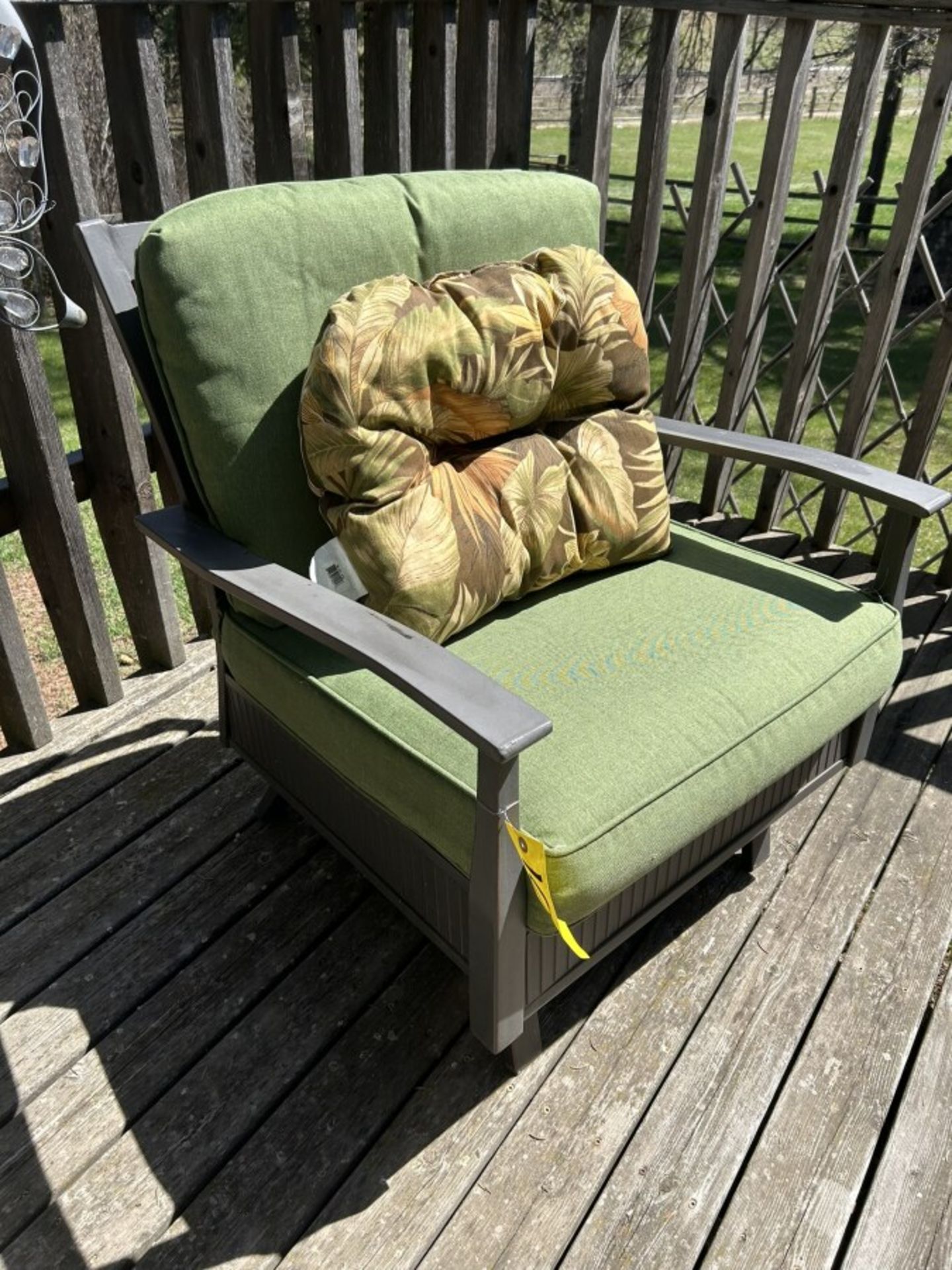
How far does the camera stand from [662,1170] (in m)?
1.27

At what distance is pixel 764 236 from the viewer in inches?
88.6

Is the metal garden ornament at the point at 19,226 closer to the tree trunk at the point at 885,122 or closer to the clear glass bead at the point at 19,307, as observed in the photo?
the clear glass bead at the point at 19,307

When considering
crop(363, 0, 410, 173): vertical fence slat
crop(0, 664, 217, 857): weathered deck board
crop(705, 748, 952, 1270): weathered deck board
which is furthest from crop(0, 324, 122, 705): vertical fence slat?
crop(705, 748, 952, 1270): weathered deck board

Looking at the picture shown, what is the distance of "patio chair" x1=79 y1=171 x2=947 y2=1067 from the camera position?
119 centimetres

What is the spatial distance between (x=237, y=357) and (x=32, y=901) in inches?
37.4

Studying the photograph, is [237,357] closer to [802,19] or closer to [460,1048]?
[460,1048]

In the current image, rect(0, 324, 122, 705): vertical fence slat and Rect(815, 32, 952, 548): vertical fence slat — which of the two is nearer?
Rect(0, 324, 122, 705): vertical fence slat

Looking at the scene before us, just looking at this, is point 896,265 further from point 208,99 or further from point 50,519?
point 50,519

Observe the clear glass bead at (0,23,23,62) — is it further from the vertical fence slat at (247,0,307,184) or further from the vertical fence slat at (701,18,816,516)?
the vertical fence slat at (701,18,816,516)

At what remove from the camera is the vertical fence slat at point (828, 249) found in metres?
2.00

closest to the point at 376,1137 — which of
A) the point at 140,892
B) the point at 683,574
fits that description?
the point at 140,892

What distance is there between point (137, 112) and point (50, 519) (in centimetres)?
72

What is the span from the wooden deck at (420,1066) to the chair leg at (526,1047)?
3 centimetres

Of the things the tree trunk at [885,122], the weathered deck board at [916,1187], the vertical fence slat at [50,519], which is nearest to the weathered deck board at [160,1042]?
the vertical fence slat at [50,519]
